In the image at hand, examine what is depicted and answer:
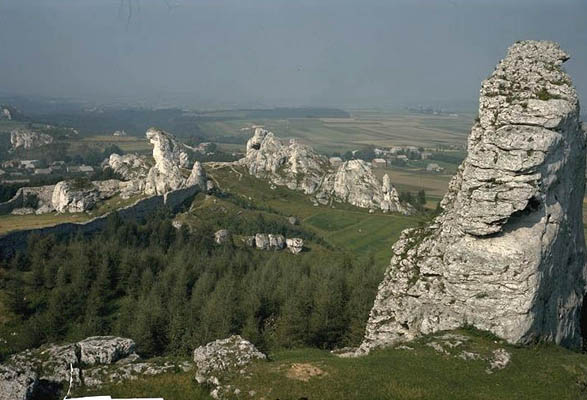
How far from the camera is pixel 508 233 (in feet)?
101

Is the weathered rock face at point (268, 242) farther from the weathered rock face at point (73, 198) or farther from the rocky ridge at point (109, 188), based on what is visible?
the weathered rock face at point (73, 198)

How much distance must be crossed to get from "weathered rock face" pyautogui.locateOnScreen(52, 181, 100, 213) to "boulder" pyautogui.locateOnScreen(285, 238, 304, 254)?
5360cm

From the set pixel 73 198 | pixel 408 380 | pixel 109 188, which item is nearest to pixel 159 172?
pixel 109 188

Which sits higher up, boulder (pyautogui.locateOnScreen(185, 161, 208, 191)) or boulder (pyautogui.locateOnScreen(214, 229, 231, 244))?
boulder (pyautogui.locateOnScreen(185, 161, 208, 191))

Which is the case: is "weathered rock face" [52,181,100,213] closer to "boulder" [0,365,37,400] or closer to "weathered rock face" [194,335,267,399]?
"weathered rock face" [194,335,267,399]

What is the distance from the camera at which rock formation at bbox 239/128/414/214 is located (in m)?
162

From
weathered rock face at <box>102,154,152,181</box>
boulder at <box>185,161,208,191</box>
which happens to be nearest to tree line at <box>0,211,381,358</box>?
boulder at <box>185,161,208,191</box>

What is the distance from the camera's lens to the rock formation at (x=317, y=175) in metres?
162

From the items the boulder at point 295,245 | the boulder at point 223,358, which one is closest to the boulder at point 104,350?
the boulder at point 223,358

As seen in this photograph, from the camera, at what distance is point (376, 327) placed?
3484 centimetres

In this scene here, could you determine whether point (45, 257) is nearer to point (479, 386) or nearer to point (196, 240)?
point (196, 240)

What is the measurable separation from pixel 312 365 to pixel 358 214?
124 m

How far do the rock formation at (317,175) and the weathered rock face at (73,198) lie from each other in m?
58.9

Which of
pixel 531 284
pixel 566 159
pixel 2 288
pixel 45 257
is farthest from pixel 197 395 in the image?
pixel 45 257
